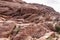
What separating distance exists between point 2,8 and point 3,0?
5.00 meters

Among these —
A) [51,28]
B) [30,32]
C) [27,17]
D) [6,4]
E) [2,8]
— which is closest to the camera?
[30,32]

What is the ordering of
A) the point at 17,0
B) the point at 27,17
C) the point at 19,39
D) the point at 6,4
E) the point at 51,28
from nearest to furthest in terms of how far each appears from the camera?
the point at 19,39
the point at 51,28
the point at 27,17
the point at 6,4
the point at 17,0

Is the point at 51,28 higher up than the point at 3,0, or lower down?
lower down

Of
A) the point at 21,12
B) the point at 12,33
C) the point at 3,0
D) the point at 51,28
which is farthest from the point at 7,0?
the point at 12,33

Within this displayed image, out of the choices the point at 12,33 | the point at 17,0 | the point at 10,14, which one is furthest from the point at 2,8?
the point at 12,33

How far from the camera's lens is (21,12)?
30.7 metres

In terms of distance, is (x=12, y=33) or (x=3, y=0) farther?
(x=3, y=0)

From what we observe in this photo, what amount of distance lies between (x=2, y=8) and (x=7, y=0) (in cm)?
565

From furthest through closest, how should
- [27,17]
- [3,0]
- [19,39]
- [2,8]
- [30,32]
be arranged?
[3,0] → [2,8] → [27,17] → [30,32] → [19,39]

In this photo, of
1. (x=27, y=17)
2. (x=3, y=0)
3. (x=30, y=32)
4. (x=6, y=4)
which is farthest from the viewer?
(x=3, y=0)

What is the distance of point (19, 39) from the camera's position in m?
16.8

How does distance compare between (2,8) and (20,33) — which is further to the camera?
(2,8)

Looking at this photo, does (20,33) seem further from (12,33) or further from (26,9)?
(26,9)

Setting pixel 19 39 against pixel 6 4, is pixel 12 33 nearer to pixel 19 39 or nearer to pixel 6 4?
pixel 19 39
